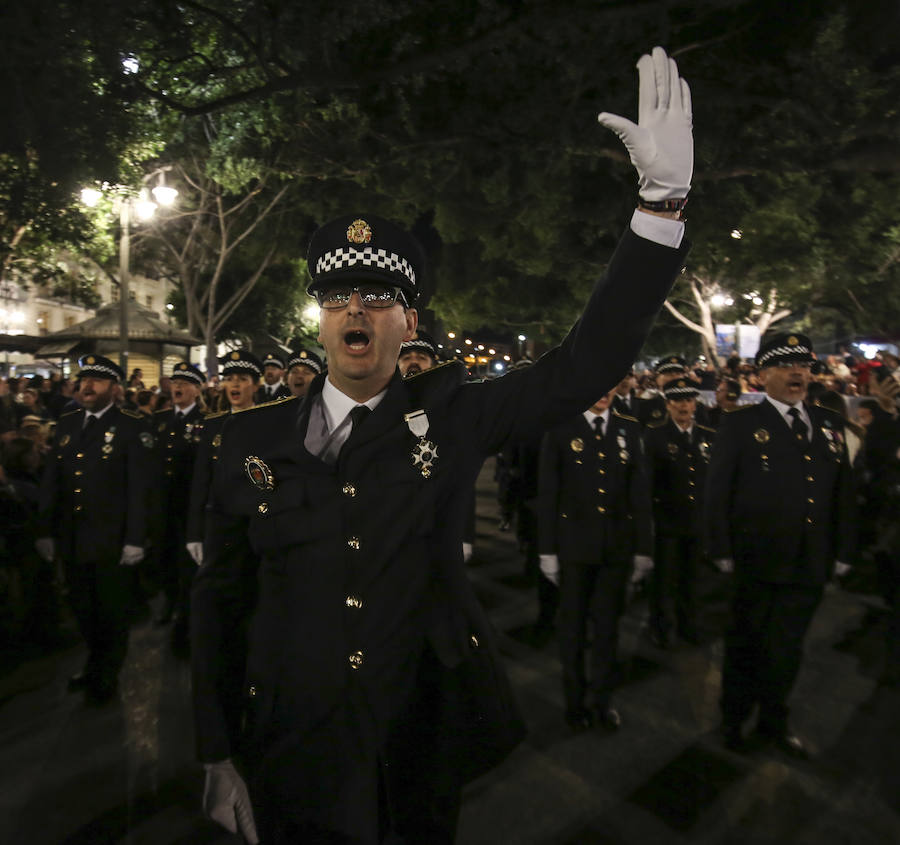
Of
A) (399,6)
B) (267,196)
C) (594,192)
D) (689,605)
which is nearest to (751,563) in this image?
(689,605)

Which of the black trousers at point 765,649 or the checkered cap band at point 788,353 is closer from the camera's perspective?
the black trousers at point 765,649

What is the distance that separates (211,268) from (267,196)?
6910 mm

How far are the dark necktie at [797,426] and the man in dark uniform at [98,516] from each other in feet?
15.5

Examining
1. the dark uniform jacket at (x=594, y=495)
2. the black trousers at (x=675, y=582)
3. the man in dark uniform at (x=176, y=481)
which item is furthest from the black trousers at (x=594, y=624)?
the man in dark uniform at (x=176, y=481)

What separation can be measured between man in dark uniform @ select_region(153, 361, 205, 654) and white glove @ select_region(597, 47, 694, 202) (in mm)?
6071

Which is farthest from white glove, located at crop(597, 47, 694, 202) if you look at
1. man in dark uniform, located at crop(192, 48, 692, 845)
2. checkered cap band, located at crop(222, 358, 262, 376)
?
checkered cap band, located at crop(222, 358, 262, 376)

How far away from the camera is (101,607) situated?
5.75 m

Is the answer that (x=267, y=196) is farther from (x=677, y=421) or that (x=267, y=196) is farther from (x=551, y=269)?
(x=677, y=421)

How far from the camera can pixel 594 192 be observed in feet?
67.5

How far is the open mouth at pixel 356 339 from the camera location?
2.12 meters

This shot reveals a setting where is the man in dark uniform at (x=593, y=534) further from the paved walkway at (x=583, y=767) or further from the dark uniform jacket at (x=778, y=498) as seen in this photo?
the dark uniform jacket at (x=778, y=498)

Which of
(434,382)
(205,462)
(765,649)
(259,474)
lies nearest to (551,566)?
(765,649)

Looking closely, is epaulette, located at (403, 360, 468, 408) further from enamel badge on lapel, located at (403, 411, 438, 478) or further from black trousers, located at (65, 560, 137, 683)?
black trousers, located at (65, 560, 137, 683)

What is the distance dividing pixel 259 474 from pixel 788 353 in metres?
3.91
